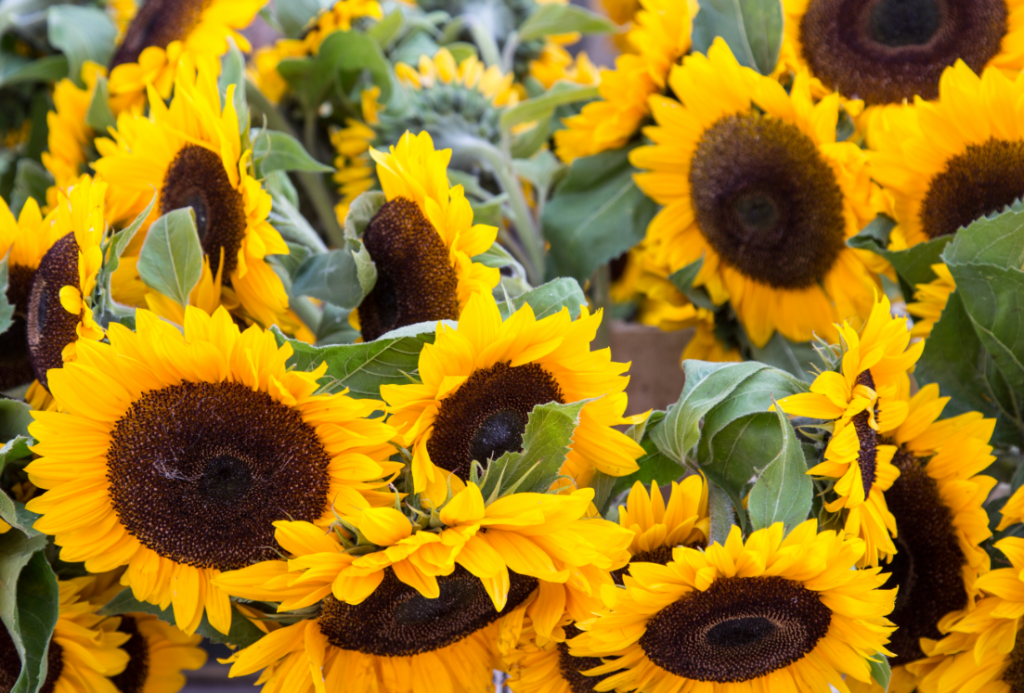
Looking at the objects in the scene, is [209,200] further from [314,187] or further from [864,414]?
[864,414]

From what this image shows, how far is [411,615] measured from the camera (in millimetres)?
389

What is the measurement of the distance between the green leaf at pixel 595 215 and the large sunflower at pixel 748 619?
0.97ft

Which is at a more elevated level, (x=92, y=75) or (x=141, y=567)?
(x=92, y=75)

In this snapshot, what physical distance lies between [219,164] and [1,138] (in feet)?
1.79

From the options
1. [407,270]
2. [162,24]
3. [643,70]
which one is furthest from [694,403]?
[162,24]

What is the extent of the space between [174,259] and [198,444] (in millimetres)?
119

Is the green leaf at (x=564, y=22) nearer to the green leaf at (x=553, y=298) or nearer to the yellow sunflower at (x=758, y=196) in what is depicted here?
the yellow sunflower at (x=758, y=196)

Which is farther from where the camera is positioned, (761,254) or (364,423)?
(761,254)

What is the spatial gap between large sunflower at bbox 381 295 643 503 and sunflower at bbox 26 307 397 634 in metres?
0.02

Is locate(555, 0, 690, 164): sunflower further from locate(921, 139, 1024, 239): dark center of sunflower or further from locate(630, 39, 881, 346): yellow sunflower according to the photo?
locate(921, 139, 1024, 239): dark center of sunflower

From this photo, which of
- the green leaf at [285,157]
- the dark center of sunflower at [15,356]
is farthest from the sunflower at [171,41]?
the dark center of sunflower at [15,356]

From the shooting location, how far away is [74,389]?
360mm

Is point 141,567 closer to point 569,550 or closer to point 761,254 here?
point 569,550

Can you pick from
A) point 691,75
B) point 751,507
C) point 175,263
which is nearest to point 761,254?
point 691,75
